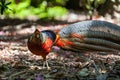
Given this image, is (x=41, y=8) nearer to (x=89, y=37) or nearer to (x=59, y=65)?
(x=59, y=65)

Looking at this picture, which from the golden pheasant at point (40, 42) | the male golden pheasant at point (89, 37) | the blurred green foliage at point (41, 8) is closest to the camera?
the golden pheasant at point (40, 42)

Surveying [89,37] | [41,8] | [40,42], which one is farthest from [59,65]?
[41,8]

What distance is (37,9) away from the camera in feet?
27.7

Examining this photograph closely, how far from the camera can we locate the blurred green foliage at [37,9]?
8.34m

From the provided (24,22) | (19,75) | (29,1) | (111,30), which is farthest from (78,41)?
(29,1)

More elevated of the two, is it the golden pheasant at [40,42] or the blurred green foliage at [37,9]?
the blurred green foliage at [37,9]

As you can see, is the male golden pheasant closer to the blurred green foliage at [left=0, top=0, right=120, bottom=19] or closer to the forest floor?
the forest floor

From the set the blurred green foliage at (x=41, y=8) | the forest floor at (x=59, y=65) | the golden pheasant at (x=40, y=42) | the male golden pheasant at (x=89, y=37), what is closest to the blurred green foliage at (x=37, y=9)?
the blurred green foliage at (x=41, y=8)

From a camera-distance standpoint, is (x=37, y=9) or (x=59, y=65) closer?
(x=59, y=65)

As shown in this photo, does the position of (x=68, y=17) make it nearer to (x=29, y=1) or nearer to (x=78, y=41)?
(x=29, y=1)

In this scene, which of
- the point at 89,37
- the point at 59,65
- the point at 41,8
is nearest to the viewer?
the point at 89,37

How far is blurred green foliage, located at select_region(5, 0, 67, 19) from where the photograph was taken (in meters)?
8.34

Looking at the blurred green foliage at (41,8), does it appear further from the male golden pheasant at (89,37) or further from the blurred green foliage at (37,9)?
the male golden pheasant at (89,37)

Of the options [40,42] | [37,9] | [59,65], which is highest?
[37,9]
